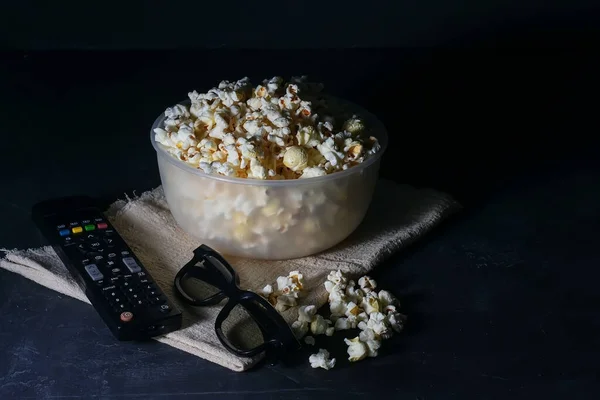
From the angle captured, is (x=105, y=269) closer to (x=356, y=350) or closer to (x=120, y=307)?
(x=120, y=307)

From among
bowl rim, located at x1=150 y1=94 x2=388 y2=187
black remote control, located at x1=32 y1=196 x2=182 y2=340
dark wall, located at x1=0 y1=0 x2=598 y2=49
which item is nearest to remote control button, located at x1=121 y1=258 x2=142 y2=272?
black remote control, located at x1=32 y1=196 x2=182 y2=340

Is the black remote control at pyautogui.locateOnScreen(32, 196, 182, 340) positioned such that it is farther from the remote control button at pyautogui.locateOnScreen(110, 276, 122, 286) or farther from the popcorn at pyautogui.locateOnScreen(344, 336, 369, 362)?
the popcorn at pyautogui.locateOnScreen(344, 336, 369, 362)

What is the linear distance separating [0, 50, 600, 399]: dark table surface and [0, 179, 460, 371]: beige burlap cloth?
2cm

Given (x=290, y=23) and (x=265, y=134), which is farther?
(x=290, y=23)

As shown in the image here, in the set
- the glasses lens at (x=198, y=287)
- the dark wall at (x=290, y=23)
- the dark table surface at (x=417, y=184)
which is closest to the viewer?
the dark table surface at (x=417, y=184)

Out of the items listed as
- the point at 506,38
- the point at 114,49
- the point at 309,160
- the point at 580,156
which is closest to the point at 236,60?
the point at 114,49

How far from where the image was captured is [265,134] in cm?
91

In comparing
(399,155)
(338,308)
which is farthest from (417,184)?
(338,308)

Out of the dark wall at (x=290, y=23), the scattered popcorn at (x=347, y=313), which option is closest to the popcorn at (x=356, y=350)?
the scattered popcorn at (x=347, y=313)

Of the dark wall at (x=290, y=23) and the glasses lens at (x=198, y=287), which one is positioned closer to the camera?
the glasses lens at (x=198, y=287)

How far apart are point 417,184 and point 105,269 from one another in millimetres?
500

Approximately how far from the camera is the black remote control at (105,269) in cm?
83

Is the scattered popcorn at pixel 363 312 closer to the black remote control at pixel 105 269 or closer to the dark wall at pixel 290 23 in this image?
the black remote control at pixel 105 269

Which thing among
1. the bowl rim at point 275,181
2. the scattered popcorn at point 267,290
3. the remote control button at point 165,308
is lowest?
the scattered popcorn at point 267,290
